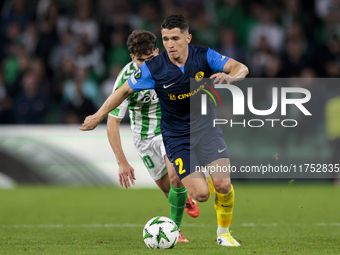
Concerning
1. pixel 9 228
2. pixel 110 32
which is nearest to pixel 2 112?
pixel 110 32

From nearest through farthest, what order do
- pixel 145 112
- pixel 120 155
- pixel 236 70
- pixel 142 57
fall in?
pixel 236 70 < pixel 120 155 < pixel 142 57 < pixel 145 112

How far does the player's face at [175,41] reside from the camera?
5.37 m

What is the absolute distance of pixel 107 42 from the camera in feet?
46.9

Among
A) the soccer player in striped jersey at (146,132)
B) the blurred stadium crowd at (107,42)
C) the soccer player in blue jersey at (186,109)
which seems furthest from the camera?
the blurred stadium crowd at (107,42)

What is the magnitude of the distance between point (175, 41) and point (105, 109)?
997 mm

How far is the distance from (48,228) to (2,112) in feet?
22.0

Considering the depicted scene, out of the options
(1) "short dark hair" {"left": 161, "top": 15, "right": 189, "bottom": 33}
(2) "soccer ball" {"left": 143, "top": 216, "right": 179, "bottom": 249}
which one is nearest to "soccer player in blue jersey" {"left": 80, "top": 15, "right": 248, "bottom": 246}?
(1) "short dark hair" {"left": 161, "top": 15, "right": 189, "bottom": 33}

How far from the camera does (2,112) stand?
1316 centimetres

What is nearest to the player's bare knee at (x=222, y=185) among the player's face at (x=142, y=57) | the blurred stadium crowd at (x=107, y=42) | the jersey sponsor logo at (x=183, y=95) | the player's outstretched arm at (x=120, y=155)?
the jersey sponsor logo at (x=183, y=95)

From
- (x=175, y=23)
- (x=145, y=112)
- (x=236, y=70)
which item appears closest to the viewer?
(x=236, y=70)

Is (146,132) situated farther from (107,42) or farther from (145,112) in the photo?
(107,42)

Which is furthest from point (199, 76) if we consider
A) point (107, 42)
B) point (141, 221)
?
point (107, 42)

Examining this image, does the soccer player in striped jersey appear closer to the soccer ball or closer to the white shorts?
the white shorts

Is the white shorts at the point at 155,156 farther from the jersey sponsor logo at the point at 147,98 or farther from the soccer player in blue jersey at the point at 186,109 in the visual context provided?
the soccer player in blue jersey at the point at 186,109
